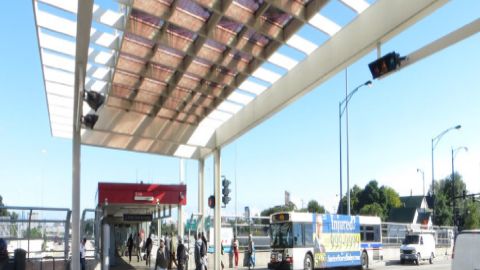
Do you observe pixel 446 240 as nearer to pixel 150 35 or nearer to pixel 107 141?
pixel 107 141

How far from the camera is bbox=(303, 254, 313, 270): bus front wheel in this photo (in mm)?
27344

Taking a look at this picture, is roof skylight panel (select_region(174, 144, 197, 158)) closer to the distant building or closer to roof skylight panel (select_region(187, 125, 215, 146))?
roof skylight panel (select_region(187, 125, 215, 146))

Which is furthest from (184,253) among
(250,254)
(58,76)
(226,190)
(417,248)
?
(417,248)

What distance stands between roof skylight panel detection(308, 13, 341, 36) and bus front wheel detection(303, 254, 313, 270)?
52.2 ft

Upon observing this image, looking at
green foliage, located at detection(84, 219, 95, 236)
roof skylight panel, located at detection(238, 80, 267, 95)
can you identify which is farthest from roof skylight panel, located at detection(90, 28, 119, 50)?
green foliage, located at detection(84, 219, 95, 236)

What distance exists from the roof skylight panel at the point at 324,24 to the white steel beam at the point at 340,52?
168 mm

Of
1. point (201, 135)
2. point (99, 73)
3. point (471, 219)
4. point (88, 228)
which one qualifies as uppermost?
point (99, 73)

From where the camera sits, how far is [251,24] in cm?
1360

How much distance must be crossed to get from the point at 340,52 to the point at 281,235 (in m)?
15.4

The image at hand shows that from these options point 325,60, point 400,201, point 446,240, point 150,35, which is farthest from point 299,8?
point 400,201

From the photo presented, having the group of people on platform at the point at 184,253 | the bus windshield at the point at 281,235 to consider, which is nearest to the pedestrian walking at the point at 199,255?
the group of people on platform at the point at 184,253

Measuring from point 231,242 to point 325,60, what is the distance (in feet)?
60.3

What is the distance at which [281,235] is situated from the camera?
27.7 metres

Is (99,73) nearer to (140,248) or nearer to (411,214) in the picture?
(140,248)
